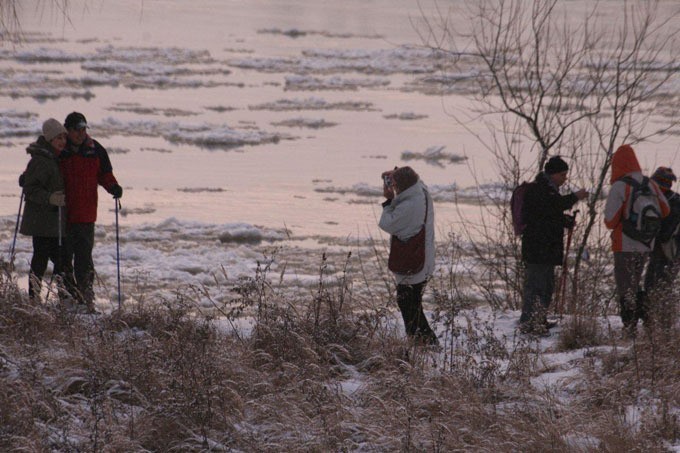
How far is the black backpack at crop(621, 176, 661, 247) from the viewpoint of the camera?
7430 millimetres

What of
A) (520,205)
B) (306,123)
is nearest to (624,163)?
(520,205)

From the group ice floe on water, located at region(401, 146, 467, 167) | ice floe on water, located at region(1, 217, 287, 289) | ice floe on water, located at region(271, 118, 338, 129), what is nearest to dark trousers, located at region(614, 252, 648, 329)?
ice floe on water, located at region(1, 217, 287, 289)

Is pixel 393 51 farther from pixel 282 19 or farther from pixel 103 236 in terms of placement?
pixel 103 236

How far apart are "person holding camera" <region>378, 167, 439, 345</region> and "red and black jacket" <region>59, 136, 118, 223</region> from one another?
2.36 meters

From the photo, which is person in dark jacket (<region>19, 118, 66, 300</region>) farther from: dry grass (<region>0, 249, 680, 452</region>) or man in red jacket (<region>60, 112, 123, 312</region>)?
dry grass (<region>0, 249, 680, 452</region>)

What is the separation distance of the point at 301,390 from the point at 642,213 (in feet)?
10.7

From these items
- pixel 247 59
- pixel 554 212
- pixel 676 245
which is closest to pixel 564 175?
pixel 554 212

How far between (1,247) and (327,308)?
691 centimetres

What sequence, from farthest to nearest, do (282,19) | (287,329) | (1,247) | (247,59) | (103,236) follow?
1. (282,19)
2. (247,59)
3. (103,236)
4. (1,247)
5. (287,329)

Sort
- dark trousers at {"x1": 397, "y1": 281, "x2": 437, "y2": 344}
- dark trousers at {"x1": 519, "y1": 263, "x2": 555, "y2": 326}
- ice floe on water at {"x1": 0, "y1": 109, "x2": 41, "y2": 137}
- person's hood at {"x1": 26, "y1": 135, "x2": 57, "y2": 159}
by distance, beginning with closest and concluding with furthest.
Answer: dark trousers at {"x1": 397, "y1": 281, "x2": 437, "y2": 344}, person's hood at {"x1": 26, "y1": 135, "x2": 57, "y2": 159}, dark trousers at {"x1": 519, "y1": 263, "x2": 555, "y2": 326}, ice floe on water at {"x1": 0, "y1": 109, "x2": 41, "y2": 137}

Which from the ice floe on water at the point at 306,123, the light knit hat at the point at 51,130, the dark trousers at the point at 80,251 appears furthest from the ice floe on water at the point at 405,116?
the light knit hat at the point at 51,130

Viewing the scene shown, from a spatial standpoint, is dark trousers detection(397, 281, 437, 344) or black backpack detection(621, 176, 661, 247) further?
black backpack detection(621, 176, 661, 247)

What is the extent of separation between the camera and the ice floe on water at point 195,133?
69.4 ft

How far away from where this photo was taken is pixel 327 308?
22.7 ft
